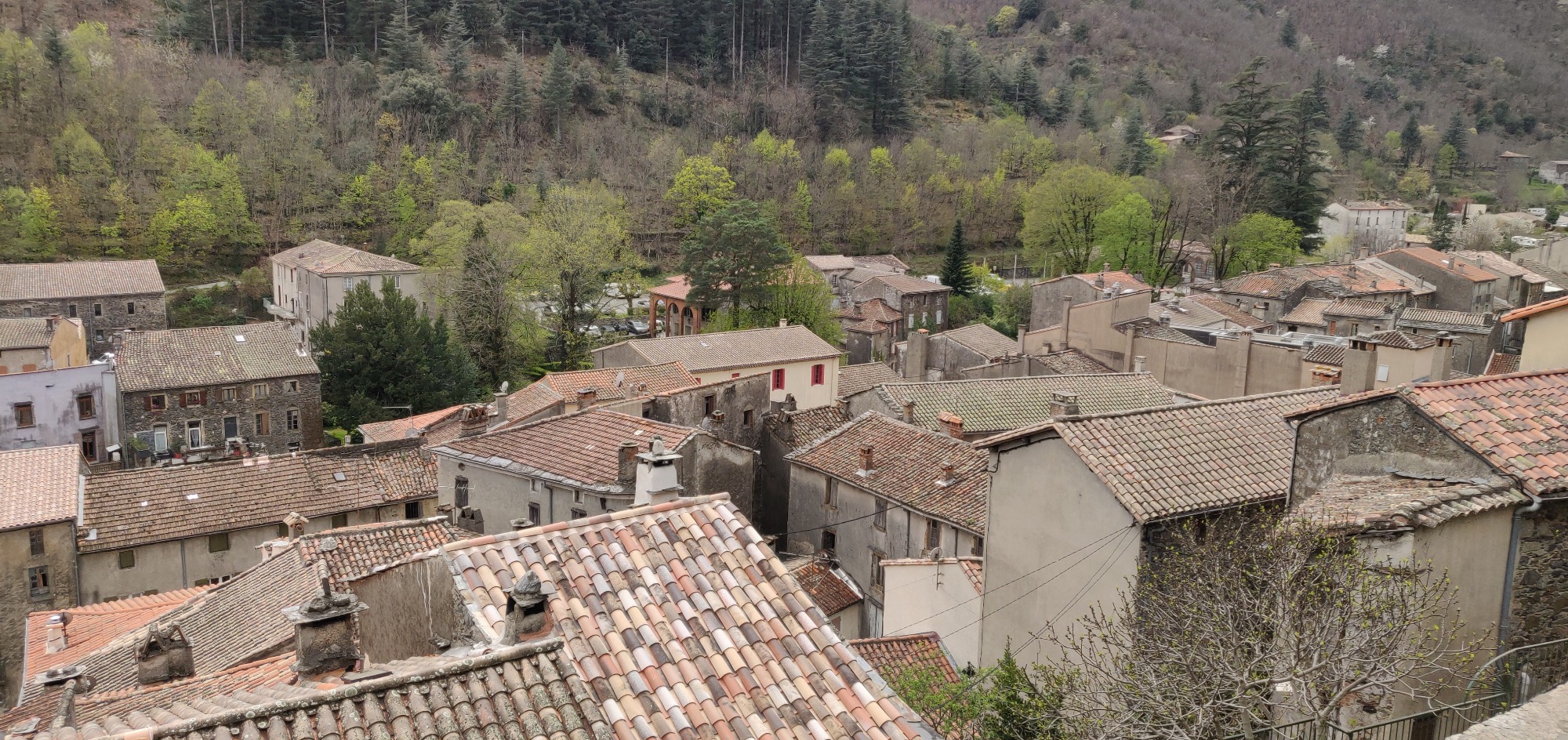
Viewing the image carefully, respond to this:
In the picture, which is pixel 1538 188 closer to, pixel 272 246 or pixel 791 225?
pixel 791 225

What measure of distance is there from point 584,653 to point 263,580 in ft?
44.3

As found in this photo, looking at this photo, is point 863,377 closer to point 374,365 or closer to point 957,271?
point 374,365

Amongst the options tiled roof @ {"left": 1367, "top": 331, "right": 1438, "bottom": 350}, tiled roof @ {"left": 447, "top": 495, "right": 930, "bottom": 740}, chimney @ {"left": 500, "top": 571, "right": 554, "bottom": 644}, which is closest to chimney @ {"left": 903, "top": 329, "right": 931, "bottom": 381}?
tiled roof @ {"left": 1367, "top": 331, "right": 1438, "bottom": 350}

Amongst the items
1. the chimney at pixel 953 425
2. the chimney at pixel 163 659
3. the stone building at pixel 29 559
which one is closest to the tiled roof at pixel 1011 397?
the chimney at pixel 953 425

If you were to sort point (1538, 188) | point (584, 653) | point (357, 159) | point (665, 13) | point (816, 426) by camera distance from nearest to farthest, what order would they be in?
point (584, 653), point (816, 426), point (357, 159), point (665, 13), point (1538, 188)

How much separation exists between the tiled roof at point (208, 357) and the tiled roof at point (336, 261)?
998 cm

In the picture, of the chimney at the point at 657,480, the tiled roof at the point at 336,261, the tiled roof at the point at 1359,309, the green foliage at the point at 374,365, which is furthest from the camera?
the tiled roof at the point at 336,261

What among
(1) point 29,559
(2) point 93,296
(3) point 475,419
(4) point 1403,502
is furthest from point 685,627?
(2) point 93,296

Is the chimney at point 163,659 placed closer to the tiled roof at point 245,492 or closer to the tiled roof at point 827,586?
the tiled roof at point 827,586

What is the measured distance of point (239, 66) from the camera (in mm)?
75938

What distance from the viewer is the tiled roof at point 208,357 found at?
35.8m

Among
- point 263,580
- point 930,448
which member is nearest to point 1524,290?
point 930,448

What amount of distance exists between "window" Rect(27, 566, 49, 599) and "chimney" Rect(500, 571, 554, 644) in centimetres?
2169

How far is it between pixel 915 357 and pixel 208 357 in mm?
27043
